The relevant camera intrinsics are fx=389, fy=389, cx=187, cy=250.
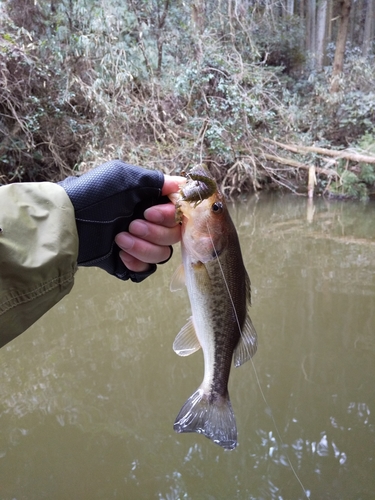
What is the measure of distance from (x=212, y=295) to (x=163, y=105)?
864 cm

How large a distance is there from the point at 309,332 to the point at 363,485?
1436mm

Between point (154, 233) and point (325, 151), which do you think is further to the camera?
point (325, 151)

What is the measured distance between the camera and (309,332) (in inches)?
134

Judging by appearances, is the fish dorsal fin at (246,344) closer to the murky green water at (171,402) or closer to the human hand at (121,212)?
the human hand at (121,212)

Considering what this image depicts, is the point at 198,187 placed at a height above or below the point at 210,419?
above

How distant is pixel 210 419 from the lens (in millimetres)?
1503

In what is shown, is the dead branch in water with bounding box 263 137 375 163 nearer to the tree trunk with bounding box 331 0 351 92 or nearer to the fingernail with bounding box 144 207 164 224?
the tree trunk with bounding box 331 0 351 92

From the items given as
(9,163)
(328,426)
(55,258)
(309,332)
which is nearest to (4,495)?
(55,258)

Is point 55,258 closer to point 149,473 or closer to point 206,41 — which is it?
point 149,473

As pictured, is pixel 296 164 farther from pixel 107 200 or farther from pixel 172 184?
pixel 107 200

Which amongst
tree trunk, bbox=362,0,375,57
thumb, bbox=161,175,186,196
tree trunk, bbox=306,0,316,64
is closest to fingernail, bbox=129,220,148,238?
thumb, bbox=161,175,186,196

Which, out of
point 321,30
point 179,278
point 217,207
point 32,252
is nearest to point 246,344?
point 179,278

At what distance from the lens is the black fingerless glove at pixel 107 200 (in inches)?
55.6

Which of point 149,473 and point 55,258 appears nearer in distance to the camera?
point 55,258
